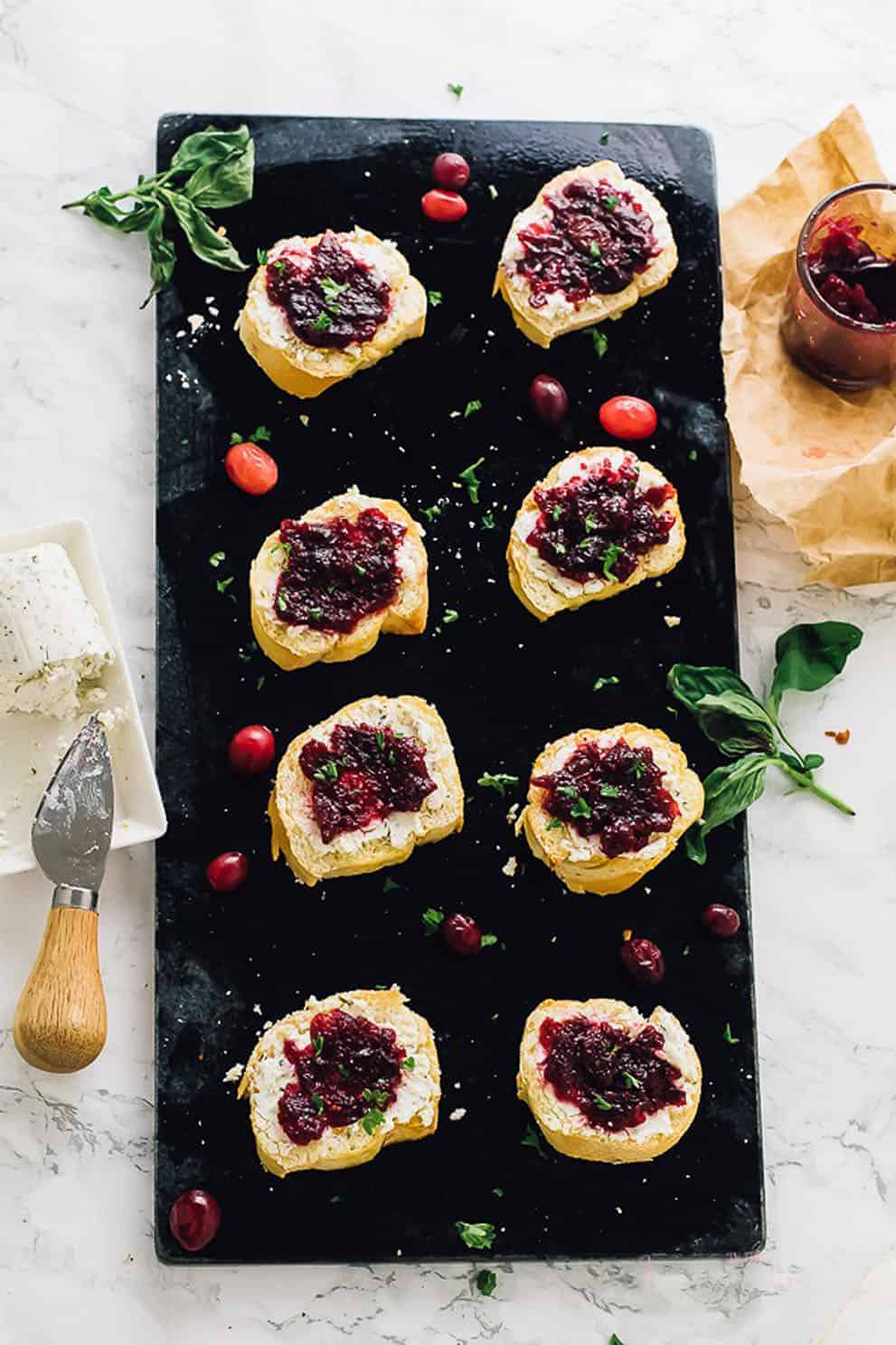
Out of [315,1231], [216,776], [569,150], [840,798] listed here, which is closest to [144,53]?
[569,150]

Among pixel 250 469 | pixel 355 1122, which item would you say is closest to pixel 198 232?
pixel 250 469

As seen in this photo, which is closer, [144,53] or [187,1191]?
[187,1191]

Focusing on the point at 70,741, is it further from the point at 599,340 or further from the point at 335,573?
the point at 599,340

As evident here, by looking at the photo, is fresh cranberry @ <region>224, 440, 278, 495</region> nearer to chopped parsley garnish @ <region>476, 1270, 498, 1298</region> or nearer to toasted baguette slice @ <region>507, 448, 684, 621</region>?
toasted baguette slice @ <region>507, 448, 684, 621</region>

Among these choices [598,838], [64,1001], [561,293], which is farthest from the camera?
[561,293]

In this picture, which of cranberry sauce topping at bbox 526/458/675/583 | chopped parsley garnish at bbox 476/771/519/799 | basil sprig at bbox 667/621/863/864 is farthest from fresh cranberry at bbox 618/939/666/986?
cranberry sauce topping at bbox 526/458/675/583

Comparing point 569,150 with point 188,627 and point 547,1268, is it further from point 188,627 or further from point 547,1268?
point 547,1268
